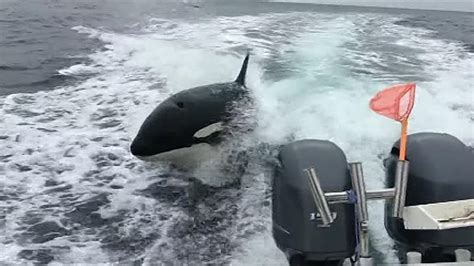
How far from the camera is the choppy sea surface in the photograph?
3939mm

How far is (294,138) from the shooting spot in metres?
5.57

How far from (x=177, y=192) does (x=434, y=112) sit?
10.3ft

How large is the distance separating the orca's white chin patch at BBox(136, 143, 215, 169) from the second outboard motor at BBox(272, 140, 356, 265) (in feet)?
6.66

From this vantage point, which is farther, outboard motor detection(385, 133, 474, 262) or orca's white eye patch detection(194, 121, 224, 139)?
orca's white eye patch detection(194, 121, 224, 139)

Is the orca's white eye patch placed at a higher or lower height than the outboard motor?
lower

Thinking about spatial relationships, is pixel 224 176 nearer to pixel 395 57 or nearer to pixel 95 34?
pixel 395 57

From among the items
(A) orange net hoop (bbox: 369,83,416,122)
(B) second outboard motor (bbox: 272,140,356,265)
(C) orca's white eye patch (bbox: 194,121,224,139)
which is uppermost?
(A) orange net hoop (bbox: 369,83,416,122)

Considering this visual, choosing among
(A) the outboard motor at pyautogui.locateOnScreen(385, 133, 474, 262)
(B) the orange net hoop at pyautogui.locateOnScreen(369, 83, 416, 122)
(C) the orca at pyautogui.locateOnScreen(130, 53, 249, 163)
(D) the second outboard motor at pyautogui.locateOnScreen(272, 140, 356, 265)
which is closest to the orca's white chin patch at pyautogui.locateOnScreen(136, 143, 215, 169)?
(C) the orca at pyautogui.locateOnScreen(130, 53, 249, 163)

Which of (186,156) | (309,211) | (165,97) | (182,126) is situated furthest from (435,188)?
(165,97)

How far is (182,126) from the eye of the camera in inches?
189

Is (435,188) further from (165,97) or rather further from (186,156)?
(165,97)

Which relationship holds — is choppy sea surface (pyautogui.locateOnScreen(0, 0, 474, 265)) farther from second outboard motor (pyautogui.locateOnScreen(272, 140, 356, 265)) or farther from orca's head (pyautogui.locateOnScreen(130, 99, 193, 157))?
second outboard motor (pyautogui.locateOnScreen(272, 140, 356, 265))

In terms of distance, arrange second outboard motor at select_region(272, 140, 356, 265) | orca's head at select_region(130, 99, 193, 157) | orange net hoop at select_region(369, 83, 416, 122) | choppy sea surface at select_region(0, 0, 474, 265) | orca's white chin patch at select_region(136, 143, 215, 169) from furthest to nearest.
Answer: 1. orca's white chin patch at select_region(136, 143, 215, 169)
2. orca's head at select_region(130, 99, 193, 157)
3. choppy sea surface at select_region(0, 0, 474, 265)
4. second outboard motor at select_region(272, 140, 356, 265)
5. orange net hoop at select_region(369, 83, 416, 122)

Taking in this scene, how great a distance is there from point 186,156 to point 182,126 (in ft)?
0.97
